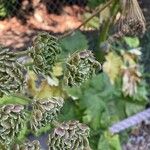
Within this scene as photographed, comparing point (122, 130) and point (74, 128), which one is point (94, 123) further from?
point (74, 128)

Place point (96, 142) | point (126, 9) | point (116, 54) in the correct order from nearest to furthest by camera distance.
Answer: point (126, 9) < point (96, 142) < point (116, 54)

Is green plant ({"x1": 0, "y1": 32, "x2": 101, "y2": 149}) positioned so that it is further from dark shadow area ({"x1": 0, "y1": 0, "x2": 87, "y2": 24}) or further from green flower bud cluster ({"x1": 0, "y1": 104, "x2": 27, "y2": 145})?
dark shadow area ({"x1": 0, "y1": 0, "x2": 87, "y2": 24})

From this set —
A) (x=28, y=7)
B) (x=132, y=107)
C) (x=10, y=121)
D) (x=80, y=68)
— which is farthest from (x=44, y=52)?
(x=28, y=7)

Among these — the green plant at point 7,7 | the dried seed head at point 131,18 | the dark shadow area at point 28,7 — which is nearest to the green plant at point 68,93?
the dried seed head at point 131,18

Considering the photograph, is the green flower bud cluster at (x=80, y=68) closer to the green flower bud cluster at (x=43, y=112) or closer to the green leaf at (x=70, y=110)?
the green flower bud cluster at (x=43, y=112)

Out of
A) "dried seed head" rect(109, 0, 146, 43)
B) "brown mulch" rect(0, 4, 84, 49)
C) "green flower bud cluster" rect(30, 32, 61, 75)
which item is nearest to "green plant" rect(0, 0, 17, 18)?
"brown mulch" rect(0, 4, 84, 49)

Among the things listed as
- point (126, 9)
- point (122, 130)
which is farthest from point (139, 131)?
point (126, 9)

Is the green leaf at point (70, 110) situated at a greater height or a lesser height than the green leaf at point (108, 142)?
greater
